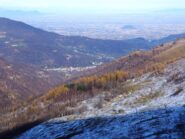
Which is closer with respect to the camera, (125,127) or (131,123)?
(125,127)

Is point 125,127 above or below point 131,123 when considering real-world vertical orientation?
below

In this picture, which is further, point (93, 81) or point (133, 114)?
point (93, 81)

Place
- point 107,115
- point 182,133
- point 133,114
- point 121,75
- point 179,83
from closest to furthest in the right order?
point 182,133 → point 133,114 → point 107,115 → point 179,83 → point 121,75

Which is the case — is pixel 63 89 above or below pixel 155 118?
below

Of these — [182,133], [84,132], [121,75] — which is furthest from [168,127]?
[121,75]

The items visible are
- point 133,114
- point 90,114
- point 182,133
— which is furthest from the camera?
point 90,114

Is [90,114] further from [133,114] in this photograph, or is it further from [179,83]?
[179,83]

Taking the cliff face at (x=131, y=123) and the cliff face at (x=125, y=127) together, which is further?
the cliff face at (x=131, y=123)

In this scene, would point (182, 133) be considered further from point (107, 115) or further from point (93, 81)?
point (93, 81)

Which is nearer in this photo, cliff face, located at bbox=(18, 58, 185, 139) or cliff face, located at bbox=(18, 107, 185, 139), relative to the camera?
cliff face, located at bbox=(18, 107, 185, 139)
